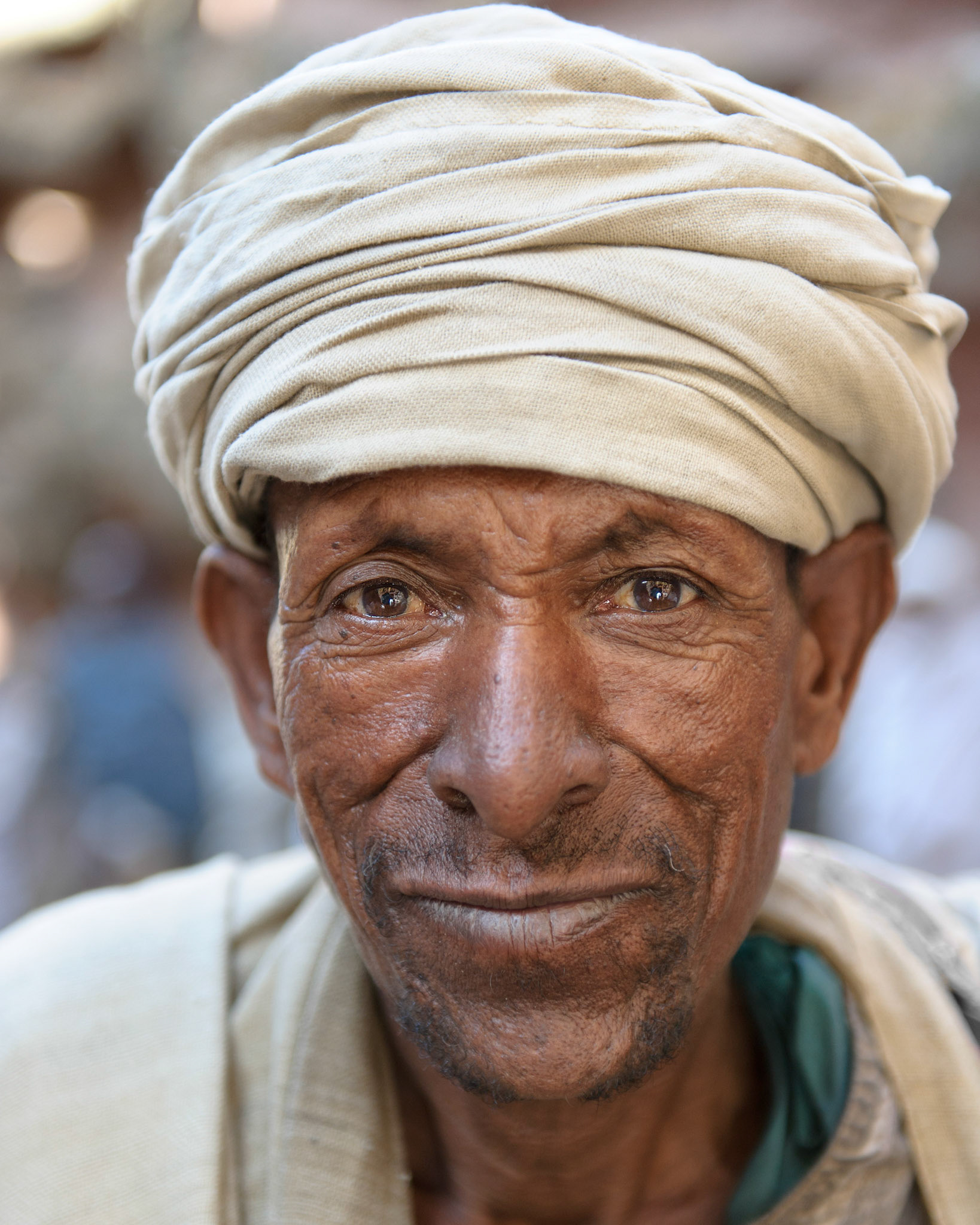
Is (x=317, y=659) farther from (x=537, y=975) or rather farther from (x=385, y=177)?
(x=385, y=177)

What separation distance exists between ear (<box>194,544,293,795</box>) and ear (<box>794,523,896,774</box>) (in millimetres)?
801

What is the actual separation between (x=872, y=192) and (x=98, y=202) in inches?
453

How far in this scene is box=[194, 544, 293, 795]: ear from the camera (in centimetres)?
176

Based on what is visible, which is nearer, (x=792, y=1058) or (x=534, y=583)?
(x=534, y=583)

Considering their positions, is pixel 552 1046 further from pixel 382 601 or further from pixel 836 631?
pixel 836 631

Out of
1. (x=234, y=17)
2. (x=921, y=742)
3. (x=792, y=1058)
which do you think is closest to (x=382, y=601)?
(x=792, y=1058)

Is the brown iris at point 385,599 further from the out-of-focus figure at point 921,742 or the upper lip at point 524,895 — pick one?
the out-of-focus figure at point 921,742

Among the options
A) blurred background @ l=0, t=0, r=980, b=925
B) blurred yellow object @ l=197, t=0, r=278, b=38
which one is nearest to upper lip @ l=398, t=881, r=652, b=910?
blurred background @ l=0, t=0, r=980, b=925

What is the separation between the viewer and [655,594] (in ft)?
4.85

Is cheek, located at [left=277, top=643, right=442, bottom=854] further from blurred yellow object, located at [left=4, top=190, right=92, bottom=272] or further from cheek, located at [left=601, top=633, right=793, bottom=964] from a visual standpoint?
blurred yellow object, located at [left=4, top=190, right=92, bottom=272]

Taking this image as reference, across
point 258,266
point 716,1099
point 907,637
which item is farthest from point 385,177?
point 907,637

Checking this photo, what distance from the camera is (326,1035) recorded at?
1.77 m

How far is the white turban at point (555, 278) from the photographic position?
1.36 m

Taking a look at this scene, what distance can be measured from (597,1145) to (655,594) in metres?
0.83
